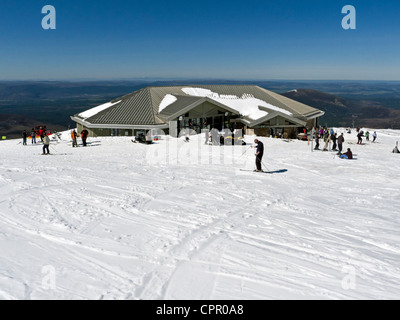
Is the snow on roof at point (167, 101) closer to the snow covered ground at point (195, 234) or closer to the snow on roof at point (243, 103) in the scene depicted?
the snow on roof at point (243, 103)

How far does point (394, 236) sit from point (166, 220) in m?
5.42

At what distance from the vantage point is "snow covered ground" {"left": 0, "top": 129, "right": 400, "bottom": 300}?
211 inches

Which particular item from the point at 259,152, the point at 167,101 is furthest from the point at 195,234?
the point at 167,101

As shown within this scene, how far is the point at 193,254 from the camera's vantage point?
6441 mm

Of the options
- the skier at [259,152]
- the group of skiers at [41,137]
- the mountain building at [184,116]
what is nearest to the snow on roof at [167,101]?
the mountain building at [184,116]

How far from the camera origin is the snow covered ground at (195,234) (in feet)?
17.6

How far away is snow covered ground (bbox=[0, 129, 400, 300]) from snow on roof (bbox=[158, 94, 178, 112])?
77.1 feet

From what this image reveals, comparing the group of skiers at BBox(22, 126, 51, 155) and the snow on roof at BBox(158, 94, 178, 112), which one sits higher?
the snow on roof at BBox(158, 94, 178, 112)

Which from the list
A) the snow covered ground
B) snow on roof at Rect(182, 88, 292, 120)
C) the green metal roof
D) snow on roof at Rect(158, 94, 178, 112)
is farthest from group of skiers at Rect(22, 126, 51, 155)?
snow on roof at Rect(182, 88, 292, 120)

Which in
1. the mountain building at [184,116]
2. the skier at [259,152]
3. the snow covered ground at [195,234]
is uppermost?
the mountain building at [184,116]

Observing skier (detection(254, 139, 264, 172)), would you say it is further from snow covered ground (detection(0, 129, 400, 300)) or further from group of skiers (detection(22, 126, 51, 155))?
group of skiers (detection(22, 126, 51, 155))

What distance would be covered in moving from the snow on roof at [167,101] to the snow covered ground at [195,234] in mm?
23490

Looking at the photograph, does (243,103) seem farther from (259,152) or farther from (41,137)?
(259,152)
